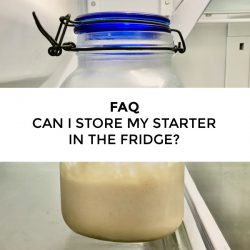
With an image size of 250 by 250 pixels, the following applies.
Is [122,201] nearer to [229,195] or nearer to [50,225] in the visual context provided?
[50,225]

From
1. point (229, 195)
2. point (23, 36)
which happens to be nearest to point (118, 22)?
point (23, 36)

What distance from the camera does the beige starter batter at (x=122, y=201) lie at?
380 millimetres

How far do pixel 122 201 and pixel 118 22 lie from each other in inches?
8.3

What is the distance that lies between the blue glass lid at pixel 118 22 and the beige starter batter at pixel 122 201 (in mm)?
165

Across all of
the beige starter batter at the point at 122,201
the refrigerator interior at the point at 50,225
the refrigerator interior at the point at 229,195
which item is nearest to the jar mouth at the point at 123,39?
the beige starter batter at the point at 122,201

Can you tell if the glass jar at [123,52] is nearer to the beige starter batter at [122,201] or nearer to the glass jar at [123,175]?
the glass jar at [123,175]

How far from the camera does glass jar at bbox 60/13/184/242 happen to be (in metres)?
0.37

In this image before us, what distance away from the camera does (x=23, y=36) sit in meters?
0.46

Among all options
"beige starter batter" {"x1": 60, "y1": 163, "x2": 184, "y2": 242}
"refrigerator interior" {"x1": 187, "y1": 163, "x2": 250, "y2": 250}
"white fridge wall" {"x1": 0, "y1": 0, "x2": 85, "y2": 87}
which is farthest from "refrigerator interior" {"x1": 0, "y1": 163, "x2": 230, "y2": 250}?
"refrigerator interior" {"x1": 187, "y1": 163, "x2": 250, "y2": 250}

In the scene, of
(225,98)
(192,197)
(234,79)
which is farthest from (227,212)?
(234,79)

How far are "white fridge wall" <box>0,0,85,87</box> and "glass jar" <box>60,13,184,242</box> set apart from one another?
0.09m

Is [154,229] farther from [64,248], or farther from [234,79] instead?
[234,79]

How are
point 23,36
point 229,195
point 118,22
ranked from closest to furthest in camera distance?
point 118,22 → point 23,36 → point 229,195

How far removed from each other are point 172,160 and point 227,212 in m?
0.65
